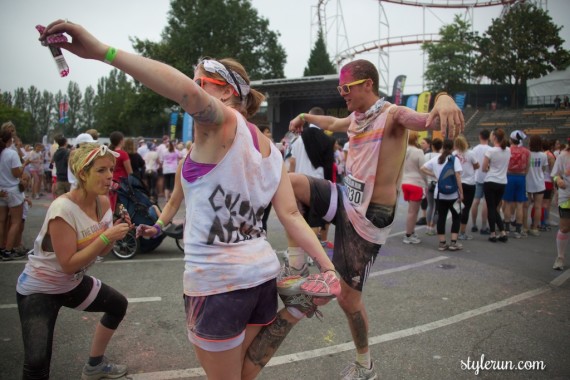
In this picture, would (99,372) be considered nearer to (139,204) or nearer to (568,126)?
(139,204)

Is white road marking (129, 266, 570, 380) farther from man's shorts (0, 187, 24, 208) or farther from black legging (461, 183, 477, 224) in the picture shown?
man's shorts (0, 187, 24, 208)

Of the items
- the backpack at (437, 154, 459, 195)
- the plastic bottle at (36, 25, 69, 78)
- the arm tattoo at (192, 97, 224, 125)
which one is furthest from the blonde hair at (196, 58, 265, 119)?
the backpack at (437, 154, 459, 195)

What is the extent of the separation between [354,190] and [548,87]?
45757mm

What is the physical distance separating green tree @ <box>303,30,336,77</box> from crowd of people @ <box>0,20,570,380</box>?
5168 centimetres

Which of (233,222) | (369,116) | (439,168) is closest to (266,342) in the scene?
(233,222)

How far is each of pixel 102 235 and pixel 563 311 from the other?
4647mm

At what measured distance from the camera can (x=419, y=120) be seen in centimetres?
242

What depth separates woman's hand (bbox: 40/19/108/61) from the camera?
130 centimetres

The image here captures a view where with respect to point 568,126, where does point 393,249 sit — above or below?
below

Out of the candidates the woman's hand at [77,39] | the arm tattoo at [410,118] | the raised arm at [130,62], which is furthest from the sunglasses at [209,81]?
the arm tattoo at [410,118]

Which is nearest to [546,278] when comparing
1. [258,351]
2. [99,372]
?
[258,351]

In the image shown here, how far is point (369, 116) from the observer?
283 cm

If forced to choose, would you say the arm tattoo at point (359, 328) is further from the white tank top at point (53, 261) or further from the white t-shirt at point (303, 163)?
the white t-shirt at point (303, 163)

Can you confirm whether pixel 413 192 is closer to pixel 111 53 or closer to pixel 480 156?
pixel 480 156
